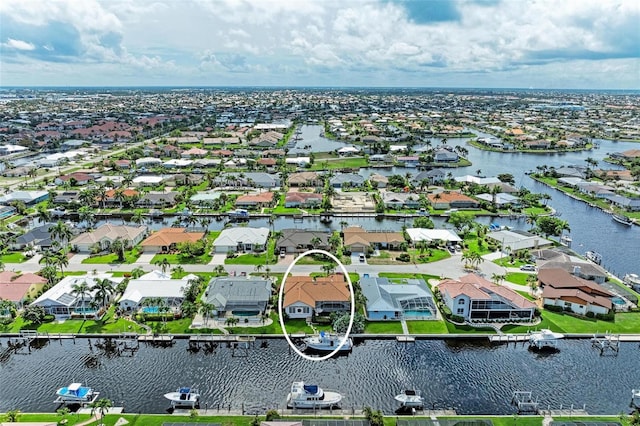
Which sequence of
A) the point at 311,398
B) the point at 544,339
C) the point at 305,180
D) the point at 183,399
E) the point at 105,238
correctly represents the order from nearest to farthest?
the point at 311,398, the point at 183,399, the point at 544,339, the point at 105,238, the point at 305,180

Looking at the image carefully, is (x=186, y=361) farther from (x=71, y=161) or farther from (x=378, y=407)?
(x=71, y=161)

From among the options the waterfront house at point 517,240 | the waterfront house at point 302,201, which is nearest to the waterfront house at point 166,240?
the waterfront house at point 302,201

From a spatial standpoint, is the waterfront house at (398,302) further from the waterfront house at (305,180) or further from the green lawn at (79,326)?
the waterfront house at (305,180)

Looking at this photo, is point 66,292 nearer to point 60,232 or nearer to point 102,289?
point 102,289

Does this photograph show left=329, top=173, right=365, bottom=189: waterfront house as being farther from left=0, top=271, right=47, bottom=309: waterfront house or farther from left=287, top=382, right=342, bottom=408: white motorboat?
left=287, top=382, right=342, bottom=408: white motorboat

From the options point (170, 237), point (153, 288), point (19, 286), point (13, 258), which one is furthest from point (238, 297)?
point (13, 258)

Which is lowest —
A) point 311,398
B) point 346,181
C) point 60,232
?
point 311,398

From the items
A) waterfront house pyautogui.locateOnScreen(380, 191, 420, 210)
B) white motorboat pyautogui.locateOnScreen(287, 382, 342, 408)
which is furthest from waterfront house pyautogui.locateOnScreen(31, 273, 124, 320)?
waterfront house pyautogui.locateOnScreen(380, 191, 420, 210)
